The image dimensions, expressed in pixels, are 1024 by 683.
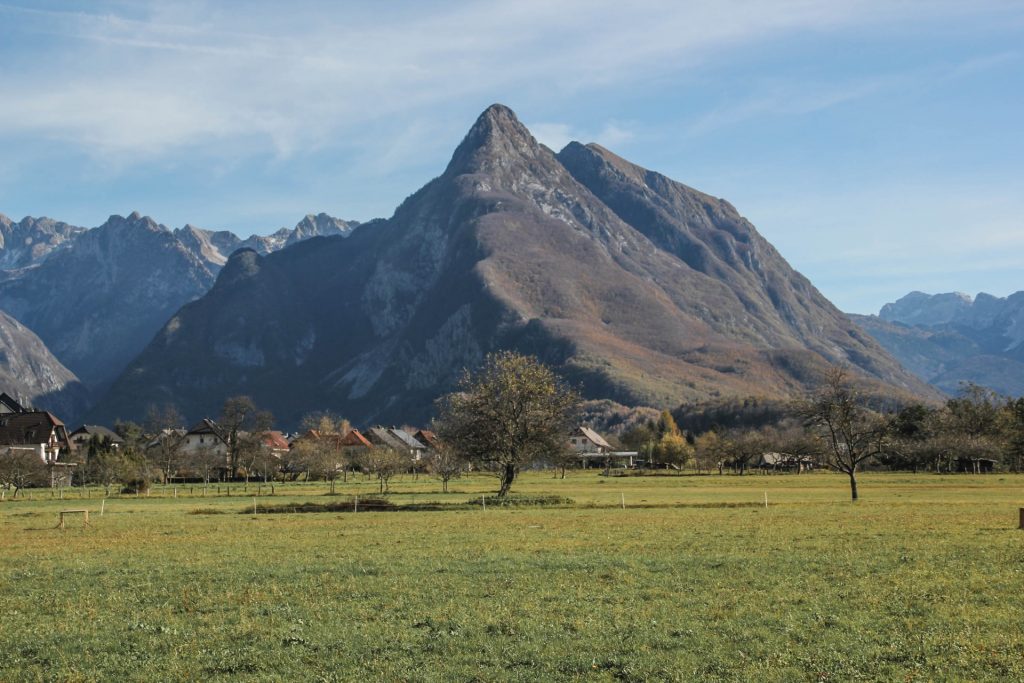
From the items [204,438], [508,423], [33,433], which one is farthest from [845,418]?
[33,433]

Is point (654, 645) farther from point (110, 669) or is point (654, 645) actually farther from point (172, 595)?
point (172, 595)

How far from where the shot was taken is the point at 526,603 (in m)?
27.5

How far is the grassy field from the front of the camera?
2083 centimetres

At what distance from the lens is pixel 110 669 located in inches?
831

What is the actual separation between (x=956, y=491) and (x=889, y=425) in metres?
10.3

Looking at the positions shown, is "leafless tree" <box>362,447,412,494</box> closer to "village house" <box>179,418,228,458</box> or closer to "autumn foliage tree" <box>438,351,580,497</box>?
"autumn foliage tree" <box>438,351,580,497</box>

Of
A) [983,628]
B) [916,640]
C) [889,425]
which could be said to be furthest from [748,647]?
[889,425]

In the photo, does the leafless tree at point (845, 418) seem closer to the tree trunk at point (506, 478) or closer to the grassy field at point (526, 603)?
the tree trunk at point (506, 478)

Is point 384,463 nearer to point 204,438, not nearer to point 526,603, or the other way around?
point 204,438

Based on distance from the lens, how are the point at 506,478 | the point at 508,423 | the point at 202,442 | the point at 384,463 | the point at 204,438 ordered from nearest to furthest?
the point at 506,478 < the point at 508,423 < the point at 384,463 < the point at 202,442 < the point at 204,438

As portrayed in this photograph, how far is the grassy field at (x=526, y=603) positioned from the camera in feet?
68.3

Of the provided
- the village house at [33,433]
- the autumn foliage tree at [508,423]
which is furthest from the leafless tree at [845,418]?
the village house at [33,433]

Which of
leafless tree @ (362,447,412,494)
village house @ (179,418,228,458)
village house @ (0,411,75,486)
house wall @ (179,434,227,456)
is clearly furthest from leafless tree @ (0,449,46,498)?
village house @ (179,418,228,458)

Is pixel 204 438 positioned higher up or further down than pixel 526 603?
higher up
